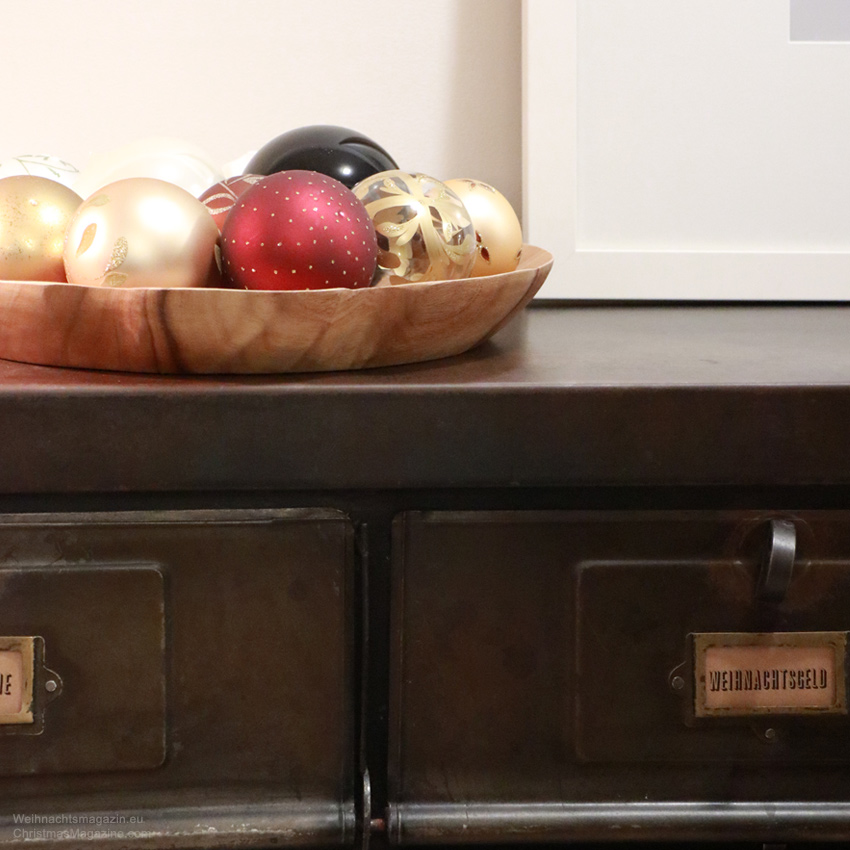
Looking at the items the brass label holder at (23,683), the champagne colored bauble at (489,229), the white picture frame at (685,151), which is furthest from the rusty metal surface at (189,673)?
the white picture frame at (685,151)

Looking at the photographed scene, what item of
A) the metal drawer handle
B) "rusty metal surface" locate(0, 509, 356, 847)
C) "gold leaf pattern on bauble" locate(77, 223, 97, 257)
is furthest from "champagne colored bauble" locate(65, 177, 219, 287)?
the metal drawer handle

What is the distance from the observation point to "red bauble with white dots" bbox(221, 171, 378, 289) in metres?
0.46

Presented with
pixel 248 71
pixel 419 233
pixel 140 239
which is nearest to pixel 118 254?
pixel 140 239

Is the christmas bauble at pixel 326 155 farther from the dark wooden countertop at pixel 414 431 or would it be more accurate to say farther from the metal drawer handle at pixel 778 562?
the metal drawer handle at pixel 778 562

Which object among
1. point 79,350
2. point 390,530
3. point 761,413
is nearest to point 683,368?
point 761,413

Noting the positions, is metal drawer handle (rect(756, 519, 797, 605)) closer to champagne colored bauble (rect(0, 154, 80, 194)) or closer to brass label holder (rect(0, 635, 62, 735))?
brass label holder (rect(0, 635, 62, 735))

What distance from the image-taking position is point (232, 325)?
0.43 m

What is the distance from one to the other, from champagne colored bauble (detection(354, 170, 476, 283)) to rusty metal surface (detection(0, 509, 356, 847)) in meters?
0.16

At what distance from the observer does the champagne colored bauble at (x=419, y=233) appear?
512mm

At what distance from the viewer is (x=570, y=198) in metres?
0.81

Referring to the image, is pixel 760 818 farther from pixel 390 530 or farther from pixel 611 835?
pixel 390 530

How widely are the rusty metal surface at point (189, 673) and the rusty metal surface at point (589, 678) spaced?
0.14 ft

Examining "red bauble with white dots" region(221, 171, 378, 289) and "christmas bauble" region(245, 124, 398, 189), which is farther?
Result: "christmas bauble" region(245, 124, 398, 189)

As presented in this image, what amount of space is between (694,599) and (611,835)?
5.4 inches
